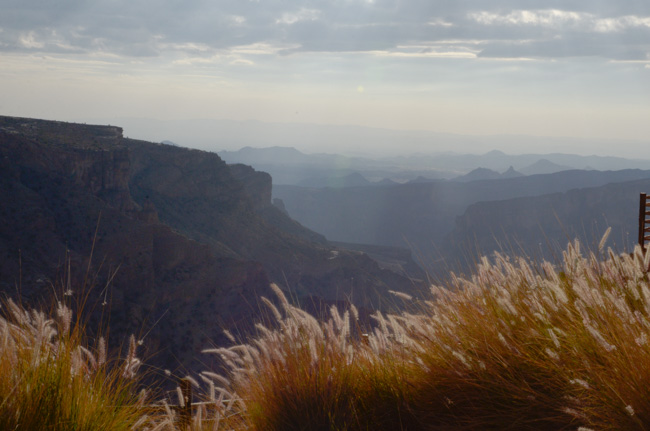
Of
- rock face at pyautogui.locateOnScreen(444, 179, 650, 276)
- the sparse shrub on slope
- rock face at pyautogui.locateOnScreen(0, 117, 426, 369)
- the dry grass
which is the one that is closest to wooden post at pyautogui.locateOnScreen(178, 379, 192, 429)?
the dry grass

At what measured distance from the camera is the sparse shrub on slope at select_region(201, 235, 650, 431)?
3.28 metres

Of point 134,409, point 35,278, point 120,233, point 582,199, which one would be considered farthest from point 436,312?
point 582,199

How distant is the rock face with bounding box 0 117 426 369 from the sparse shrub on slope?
17.2 meters

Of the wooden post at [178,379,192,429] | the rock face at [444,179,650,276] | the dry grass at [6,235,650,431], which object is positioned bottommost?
the rock face at [444,179,650,276]

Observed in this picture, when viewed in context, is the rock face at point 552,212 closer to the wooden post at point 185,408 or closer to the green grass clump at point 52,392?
the wooden post at point 185,408

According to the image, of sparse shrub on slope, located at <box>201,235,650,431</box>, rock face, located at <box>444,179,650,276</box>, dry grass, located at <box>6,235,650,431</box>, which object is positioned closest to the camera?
dry grass, located at <box>6,235,650,431</box>

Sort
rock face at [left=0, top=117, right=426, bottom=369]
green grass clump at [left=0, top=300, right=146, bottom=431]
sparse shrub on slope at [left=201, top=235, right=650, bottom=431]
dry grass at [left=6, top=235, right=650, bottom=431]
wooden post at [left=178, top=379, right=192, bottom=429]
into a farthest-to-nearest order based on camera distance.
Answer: rock face at [left=0, top=117, right=426, bottom=369] < wooden post at [left=178, top=379, right=192, bottom=429] < sparse shrub on slope at [left=201, top=235, right=650, bottom=431] < dry grass at [left=6, top=235, right=650, bottom=431] < green grass clump at [left=0, top=300, right=146, bottom=431]

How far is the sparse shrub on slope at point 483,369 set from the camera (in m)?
3.28

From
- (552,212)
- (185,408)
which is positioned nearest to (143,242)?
(185,408)

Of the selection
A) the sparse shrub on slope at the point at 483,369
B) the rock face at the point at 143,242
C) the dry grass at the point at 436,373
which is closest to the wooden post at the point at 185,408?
the dry grass at the point at 436,373

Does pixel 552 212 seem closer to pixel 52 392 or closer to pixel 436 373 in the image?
pixel 436 373

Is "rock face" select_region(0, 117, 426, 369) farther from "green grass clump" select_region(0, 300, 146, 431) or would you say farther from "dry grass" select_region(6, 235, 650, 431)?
"green grass clump" select_region(0, 300, 146, 431)

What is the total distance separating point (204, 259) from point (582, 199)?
12497 cm

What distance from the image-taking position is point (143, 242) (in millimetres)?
49719
